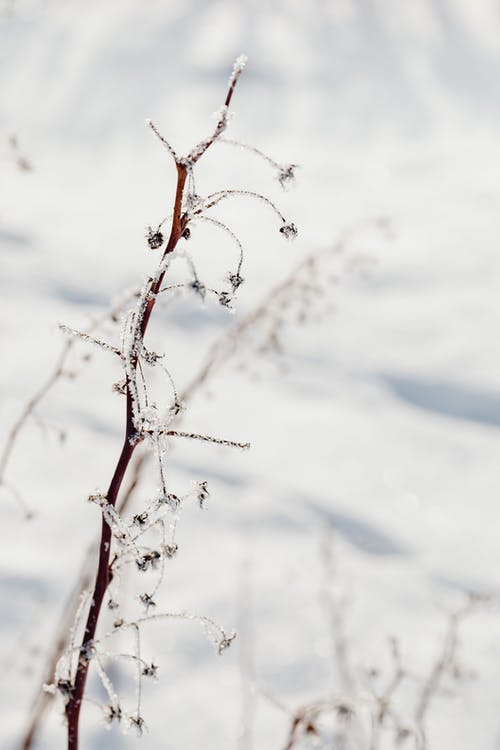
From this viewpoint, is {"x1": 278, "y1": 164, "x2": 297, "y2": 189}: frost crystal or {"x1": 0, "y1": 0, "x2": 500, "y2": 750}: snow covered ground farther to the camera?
Answer: {"x1": 0, "y1": 0, "x2": 500, "y2": 750}: snow covered ground

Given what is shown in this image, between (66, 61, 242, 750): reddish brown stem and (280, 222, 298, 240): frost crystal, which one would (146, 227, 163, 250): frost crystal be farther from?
(280, 222, 298, 240): frost crystal

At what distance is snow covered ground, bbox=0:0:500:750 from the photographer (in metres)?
2.90

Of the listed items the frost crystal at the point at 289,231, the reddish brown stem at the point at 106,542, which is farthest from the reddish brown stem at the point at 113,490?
the frost crystal at the point at 289,231

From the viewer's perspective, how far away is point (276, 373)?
4.30m

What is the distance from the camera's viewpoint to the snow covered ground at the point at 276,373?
114 inches

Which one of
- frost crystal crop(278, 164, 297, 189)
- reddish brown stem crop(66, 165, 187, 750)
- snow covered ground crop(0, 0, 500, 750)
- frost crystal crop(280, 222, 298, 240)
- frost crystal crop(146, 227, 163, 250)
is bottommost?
reddish brown stem crop(66, 165, 187, 750)

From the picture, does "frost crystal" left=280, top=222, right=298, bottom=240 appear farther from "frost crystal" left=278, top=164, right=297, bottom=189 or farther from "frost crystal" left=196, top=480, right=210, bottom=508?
"frost crystal" left=196, top=480, right=210, bottom=508

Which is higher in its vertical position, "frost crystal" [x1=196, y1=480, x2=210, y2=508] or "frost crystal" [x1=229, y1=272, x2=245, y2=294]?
"frost crystal" [x1=229, y1=272, x2=245, y2=294]

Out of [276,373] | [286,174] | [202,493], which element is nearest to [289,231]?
[286,174]

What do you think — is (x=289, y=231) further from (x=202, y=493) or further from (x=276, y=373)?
(x=276, y=373)

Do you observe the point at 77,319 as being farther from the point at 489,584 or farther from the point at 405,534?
the point at 489,584

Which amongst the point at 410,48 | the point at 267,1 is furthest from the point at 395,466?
the point at 267,1

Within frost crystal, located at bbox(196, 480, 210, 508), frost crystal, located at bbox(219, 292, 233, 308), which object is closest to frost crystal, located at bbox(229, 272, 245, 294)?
frost crystal, located at bbox(219, 292, 233, 308)

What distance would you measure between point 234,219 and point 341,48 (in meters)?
3.47
